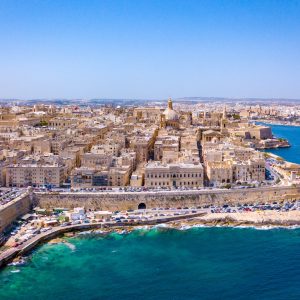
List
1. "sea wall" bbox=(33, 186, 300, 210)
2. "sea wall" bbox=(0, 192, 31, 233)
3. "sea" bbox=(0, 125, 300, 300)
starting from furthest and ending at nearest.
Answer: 1. "sea wall" bbox=(33, 186, 300, 210)
2. "sea wall" bbox=(0, 192, 31, 233)
3. "sea" bbox=(0, 125, 300, 300)

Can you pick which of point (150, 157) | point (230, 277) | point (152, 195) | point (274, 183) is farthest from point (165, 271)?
point (150, 157)

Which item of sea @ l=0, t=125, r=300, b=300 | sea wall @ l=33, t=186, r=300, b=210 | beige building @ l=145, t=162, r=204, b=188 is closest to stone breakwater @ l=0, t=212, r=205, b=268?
sea @ l=0, t=125, r=300, b=300

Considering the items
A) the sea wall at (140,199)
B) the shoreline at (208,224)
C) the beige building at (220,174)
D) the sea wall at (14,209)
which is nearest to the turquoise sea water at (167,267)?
the shoreline at (208,224)

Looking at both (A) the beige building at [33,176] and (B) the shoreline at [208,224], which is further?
(A) the beige building at [33,176]

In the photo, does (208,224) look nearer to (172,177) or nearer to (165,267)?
(172,177)

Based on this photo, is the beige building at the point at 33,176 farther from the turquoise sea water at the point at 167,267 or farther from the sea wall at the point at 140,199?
the turquoise sea water at the point at 167,267

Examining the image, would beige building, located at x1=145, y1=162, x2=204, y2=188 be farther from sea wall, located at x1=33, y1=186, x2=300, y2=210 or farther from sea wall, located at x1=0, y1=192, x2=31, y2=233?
sea wall, located at x1=0, y1=192, x2=31, y2=233
